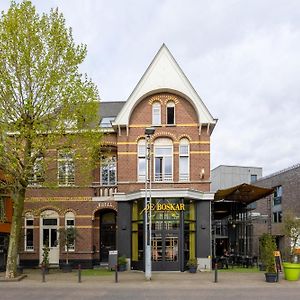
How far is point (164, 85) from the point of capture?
29953 mm

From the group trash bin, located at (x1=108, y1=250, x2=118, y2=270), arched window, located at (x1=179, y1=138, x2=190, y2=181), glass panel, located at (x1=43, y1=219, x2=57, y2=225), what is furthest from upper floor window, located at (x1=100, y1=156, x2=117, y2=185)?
trash bin, located at (x1=108, y1=250, x2=118, y2=270)

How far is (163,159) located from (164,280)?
8.98 m

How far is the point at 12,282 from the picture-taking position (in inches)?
893

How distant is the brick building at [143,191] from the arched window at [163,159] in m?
0.06

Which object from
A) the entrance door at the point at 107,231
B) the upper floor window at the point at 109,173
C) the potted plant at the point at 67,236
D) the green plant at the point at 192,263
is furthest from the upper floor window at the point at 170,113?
the potted plant at the point at 67,236

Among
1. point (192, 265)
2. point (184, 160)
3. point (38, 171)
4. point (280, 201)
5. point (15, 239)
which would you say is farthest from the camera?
point (280, 201)

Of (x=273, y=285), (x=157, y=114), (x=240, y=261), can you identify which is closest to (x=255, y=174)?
(x=240, y=261)

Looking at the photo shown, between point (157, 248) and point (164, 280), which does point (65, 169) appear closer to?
point (157, 248)

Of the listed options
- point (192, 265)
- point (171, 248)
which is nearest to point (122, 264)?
point (171, 248)

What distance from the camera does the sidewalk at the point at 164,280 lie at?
21469mm

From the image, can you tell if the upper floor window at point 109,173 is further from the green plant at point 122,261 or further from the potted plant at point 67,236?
the green plant at point 122,261

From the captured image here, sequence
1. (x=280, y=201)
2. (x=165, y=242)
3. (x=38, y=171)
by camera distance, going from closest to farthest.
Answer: (x=38, y=171)
(x=165, y=242)
(x=280, y=201)

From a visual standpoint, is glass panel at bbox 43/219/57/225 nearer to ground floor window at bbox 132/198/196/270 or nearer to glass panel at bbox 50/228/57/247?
glass panel at bbox 50/228/57/247

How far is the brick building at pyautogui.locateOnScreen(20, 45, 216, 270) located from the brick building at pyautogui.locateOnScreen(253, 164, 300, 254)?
1476cm
